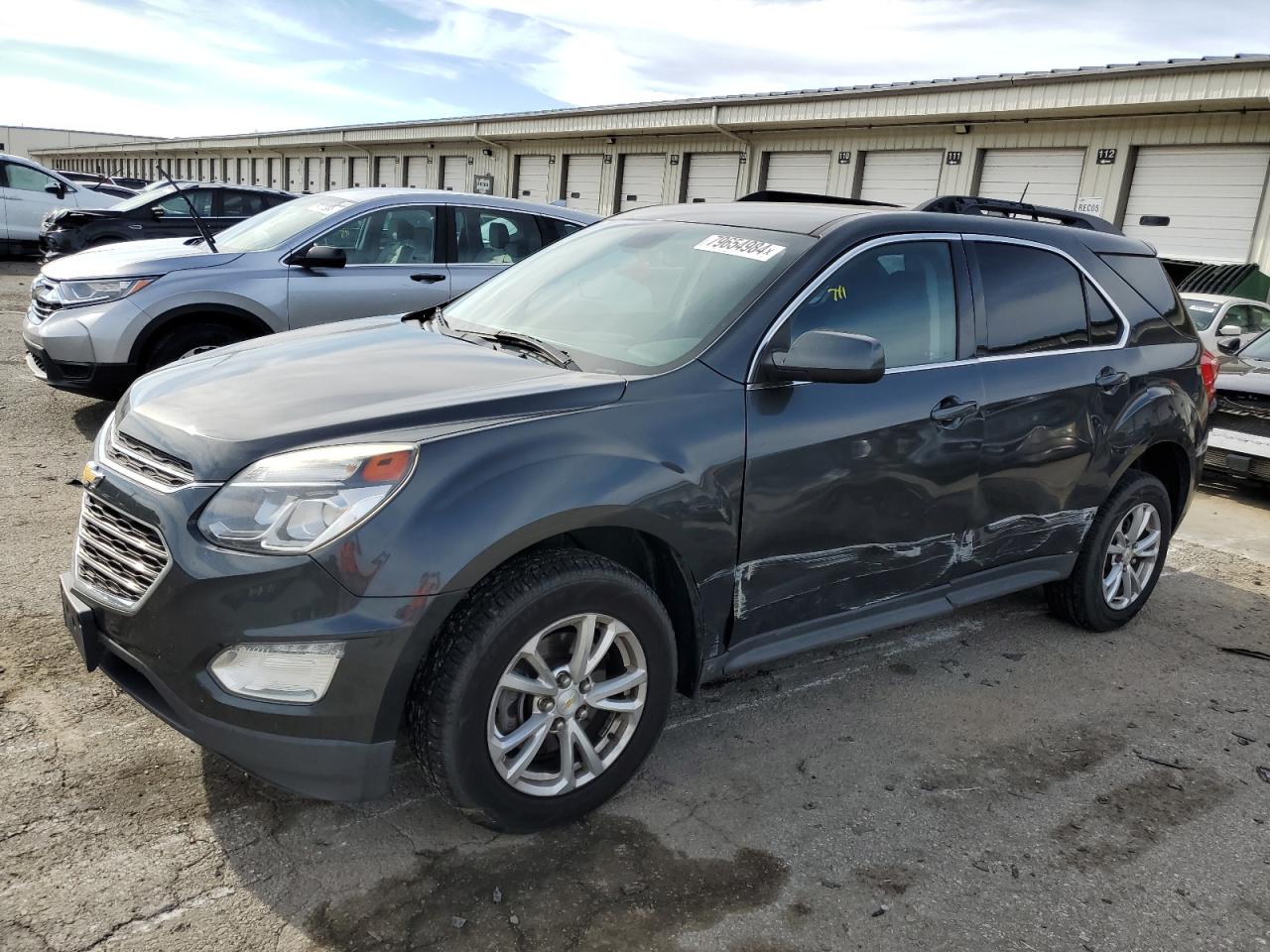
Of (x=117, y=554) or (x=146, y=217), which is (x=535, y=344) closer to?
(x=117, y=554)

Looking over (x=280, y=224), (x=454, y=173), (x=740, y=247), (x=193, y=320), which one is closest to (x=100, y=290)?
(x=193, y=320)

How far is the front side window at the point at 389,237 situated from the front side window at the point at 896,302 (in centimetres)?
448

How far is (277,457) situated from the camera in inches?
97.1

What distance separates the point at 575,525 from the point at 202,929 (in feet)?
4.29

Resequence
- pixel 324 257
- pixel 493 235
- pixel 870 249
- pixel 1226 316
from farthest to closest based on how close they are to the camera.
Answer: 1. pixel 1226 316
2. pixel 493 235
3. pixel 324 257
4. pixel 870 249

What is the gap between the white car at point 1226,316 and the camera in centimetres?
999

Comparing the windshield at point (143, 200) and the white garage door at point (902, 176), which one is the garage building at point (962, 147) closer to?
the white garage door at point (902, 176)

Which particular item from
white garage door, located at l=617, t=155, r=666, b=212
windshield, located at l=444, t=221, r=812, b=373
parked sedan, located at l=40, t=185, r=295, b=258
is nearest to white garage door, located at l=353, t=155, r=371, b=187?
white garage door, located at l=617, t=155, r=666, b=212

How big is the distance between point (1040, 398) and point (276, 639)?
9.84 ft

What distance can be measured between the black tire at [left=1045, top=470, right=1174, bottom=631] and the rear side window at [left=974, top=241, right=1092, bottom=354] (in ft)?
2.61

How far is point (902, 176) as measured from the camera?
1847 cm

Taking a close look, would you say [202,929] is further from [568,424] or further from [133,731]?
[568,424]

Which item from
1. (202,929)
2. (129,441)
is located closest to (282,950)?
(202,929)

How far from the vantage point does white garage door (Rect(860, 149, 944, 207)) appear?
1800 centimetres
